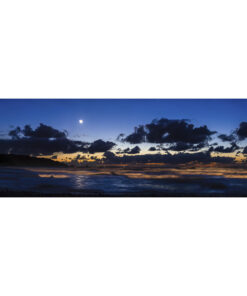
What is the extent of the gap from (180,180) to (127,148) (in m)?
1.26

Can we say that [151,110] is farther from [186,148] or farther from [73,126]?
[73,126]

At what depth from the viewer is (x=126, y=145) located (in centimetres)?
675

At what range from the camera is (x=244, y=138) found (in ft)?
21.8

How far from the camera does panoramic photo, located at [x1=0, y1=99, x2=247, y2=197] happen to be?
662 cm

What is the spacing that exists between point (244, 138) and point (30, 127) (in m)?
4.37

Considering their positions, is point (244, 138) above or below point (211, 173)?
above

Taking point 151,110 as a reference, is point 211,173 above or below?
below

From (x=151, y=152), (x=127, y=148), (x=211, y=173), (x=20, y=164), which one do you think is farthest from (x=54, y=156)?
(x=211, y=173)

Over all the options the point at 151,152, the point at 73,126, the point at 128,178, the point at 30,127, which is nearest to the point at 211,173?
the point at 151,152

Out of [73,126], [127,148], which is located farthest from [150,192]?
[73,126]

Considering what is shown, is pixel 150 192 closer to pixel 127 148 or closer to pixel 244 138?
pixel 127 148

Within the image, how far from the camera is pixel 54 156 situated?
6781 millimetres

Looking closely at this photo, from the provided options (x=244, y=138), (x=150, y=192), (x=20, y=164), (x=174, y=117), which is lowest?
(x=150, y=192)

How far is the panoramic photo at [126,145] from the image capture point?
662cm
